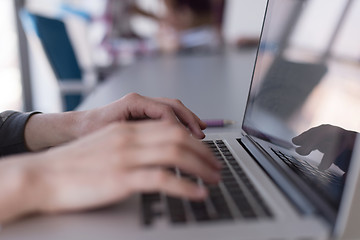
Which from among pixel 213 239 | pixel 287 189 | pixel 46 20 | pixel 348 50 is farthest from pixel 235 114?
pixel 46 20

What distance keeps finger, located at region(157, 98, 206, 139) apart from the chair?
3.14ft

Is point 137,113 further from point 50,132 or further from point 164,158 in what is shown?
point 164,158

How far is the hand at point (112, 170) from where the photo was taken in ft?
1.06

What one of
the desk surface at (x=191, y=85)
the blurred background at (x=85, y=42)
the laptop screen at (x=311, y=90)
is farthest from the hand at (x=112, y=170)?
the desk surface at (x=191, y=85)

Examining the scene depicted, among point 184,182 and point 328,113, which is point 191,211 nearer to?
point 184,182

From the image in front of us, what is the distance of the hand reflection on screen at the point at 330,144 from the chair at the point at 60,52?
1.12 m

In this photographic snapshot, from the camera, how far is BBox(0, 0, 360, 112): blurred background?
30.3 inches

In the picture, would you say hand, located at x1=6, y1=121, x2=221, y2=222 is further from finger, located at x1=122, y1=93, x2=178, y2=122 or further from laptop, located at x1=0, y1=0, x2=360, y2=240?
finger, located at x1=122, y1=93, x2=178, y2=122

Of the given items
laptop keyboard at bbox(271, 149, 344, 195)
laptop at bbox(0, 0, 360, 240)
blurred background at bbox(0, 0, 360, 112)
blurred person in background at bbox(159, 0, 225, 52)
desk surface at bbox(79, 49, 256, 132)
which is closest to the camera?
laptop at bbox(0, 0, 360, 240)

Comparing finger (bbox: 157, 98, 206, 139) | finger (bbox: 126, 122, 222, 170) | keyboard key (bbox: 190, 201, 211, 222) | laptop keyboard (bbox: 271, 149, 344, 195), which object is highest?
finger (bbox: 126, 122, 222, 170)

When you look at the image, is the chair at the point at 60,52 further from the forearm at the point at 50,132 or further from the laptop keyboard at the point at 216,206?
the laptop keyboard at the point at 216,206

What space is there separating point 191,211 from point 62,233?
12cm

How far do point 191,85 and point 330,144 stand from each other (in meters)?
0.78

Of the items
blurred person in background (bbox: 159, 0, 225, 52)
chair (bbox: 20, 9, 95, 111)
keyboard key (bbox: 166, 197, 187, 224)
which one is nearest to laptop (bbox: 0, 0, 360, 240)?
keyboard key (bbox: 166, 197, 187, 224)
